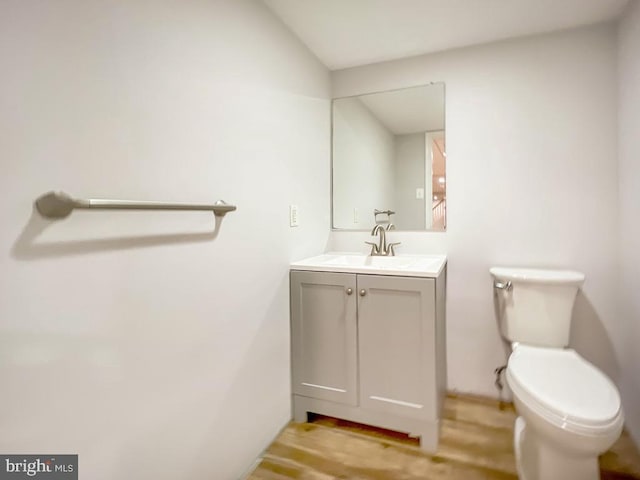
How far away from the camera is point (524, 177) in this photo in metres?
1.92

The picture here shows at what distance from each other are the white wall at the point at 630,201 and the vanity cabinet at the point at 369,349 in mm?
888

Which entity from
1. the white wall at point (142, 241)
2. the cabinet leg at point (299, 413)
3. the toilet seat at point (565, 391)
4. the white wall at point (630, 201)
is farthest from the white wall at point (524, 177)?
the white wall at point (142, 241)

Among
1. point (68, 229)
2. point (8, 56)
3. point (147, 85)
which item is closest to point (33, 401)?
point (68, 229)

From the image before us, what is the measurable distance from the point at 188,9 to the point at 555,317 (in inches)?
81.8

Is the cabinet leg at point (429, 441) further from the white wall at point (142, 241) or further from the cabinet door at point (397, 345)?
the white wall at point (142, 241)

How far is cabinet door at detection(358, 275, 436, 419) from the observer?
156 cm

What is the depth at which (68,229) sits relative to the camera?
0.83 m

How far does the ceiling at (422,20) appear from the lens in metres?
1.61

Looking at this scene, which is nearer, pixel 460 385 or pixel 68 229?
pixel 68 229

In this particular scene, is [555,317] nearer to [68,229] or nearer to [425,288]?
[425,288]

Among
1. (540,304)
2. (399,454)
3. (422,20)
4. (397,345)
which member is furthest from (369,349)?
(422,20)

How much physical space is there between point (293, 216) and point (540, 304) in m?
1.34

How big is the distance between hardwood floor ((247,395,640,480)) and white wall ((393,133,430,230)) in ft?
3.81

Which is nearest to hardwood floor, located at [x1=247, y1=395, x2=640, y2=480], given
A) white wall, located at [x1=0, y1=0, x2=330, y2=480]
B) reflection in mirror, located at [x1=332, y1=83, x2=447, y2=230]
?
white wall, located at [x1=0, y1=0, x2=330, y2=480]
